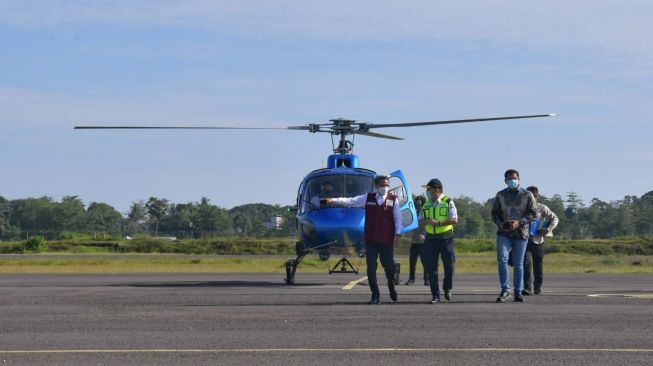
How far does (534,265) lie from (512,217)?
9.76ft

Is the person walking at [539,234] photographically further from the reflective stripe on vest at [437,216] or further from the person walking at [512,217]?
the reflective stripe on vest at [437,216]

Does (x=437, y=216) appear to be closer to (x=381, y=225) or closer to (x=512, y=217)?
(x=381, y=225)

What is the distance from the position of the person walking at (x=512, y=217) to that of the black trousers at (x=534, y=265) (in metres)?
2.37

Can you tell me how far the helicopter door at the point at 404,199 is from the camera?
2527cm

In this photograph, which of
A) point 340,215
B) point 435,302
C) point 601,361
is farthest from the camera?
point 340,215

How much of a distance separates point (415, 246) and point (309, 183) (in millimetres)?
2551

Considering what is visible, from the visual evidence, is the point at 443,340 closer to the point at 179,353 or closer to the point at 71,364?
the point at 179,353

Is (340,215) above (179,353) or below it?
above

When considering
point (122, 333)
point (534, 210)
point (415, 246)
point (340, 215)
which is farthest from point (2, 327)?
point (415, 246)

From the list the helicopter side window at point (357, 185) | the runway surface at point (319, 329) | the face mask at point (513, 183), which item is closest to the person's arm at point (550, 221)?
the runway surface at point (319, 329)

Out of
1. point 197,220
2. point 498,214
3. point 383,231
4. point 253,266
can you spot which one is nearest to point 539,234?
point 498,214

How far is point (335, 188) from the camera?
2470cm

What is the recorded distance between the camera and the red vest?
18578 mm

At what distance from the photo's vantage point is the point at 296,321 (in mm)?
14711
